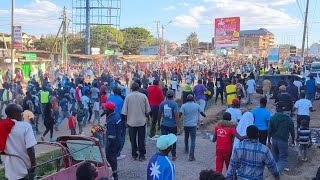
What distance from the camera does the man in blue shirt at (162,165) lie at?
13.7 ft

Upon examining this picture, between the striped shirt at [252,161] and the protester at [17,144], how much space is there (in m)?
2.62

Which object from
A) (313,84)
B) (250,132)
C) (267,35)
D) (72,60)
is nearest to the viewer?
(250,132)

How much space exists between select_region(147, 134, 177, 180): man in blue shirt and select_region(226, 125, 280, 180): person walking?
3.40 feet

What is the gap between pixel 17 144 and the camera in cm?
468

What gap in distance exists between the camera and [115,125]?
280 inches

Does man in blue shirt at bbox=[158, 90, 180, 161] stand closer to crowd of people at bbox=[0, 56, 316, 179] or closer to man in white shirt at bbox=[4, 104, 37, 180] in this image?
crowd of people at bbox=[0, 56, 316, 179]

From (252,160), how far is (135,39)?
8565cm

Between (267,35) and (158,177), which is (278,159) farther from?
(267,35)

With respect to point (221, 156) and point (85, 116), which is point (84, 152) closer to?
point (221, 156)

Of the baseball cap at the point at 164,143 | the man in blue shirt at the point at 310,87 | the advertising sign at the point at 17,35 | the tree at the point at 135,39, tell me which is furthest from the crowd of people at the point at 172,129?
the tree at the point at 135,39

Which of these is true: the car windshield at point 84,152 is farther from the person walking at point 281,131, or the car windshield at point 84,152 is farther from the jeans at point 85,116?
the jeans at point 85,116

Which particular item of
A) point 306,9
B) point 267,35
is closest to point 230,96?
point 306,9

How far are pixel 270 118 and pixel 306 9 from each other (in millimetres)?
32255

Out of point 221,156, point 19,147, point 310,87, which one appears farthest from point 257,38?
point 19,147
